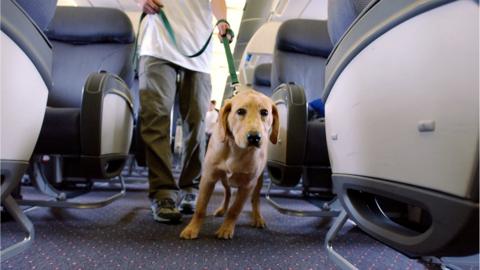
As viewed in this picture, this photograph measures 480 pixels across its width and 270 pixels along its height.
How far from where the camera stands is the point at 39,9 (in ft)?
2.65

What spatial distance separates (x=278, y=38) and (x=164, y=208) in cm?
147

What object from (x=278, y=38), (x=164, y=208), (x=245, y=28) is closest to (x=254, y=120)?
(x=164, y=208)

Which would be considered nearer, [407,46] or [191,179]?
[407,46]

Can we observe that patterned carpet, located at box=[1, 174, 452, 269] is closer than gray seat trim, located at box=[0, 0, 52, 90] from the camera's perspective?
No

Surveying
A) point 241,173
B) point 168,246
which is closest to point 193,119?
point 241,173

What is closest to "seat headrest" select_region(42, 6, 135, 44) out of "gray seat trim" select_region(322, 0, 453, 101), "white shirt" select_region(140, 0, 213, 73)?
"white shirt" select_region(140, 0, 213, 73)

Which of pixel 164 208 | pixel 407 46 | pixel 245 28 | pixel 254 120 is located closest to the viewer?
pixel 407 46

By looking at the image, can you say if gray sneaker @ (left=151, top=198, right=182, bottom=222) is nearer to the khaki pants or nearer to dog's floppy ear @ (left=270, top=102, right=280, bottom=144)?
the khaki pants

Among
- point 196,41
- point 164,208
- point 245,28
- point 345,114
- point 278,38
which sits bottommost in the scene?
point 164,208

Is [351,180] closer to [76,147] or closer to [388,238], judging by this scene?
[388,238]

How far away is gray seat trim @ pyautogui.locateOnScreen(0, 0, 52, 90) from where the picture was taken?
657 millimetres

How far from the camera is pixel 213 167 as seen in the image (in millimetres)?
1373

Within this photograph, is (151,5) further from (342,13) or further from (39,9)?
(342,13)

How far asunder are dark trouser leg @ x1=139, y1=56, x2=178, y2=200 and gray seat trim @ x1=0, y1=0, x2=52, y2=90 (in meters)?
0.78
